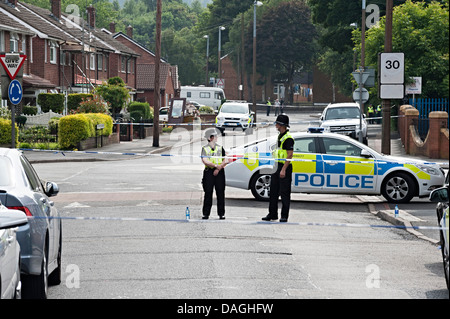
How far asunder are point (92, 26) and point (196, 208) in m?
62.1

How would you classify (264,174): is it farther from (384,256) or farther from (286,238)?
(384,256)

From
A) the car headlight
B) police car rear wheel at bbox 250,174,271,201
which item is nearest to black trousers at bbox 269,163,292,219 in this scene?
police car rear wheel at bbox 250,174,271,201

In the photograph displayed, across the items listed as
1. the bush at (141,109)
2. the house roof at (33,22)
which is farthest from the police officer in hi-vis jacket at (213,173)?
the house roof at (33,22)

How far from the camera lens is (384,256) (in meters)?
11.4

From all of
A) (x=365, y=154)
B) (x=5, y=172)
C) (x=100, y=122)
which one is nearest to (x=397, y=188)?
(x=365, y=154)

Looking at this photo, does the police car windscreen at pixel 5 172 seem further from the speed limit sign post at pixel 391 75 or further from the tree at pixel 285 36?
the tree at pixel 285 36

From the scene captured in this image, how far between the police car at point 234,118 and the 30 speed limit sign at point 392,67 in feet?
86.4

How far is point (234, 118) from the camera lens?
49.5 metres

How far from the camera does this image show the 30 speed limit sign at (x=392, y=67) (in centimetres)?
2117

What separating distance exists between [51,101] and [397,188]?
109 feet

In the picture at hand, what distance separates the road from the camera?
8.70 meters

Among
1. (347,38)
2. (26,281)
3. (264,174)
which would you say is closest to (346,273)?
(26,281)

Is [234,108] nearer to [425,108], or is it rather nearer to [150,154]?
[425,108]

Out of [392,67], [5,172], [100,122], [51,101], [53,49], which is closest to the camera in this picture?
[5,172]
